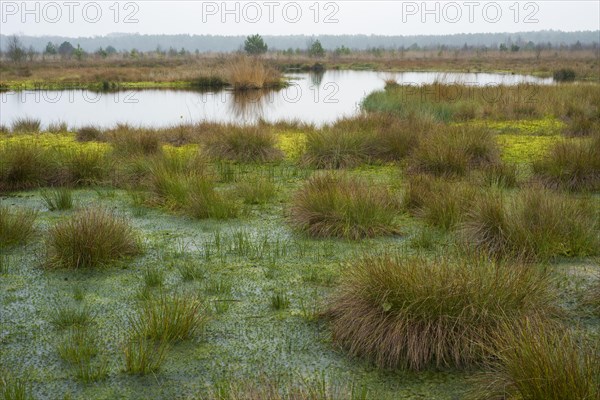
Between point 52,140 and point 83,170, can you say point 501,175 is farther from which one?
point 52,140

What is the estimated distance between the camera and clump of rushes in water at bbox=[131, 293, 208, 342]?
11.1 feet

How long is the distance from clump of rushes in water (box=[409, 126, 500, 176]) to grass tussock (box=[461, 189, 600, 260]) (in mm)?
2032

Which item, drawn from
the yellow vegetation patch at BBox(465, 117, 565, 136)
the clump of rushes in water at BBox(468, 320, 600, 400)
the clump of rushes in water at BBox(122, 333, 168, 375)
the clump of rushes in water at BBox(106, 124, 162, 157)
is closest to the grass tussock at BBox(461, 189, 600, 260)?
the clump of rushes in water at BBox(468, 320, 600, 400)

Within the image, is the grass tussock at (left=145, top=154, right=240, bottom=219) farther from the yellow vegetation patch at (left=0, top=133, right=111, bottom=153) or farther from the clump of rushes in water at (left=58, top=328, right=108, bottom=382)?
the yellow vegetation patch at (left=0, top=133, right=111, bottom=153)

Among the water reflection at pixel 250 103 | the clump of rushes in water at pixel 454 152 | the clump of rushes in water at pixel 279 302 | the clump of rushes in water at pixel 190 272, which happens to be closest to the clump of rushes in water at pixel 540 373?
the clump of rushes in water at pixel 279 302

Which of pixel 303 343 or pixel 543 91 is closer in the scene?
pixel 303 343

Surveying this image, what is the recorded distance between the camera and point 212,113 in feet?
53.8

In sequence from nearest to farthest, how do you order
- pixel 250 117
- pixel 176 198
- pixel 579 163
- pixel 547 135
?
1. pixel 176 198
2. pixel 579 163
3. pixel 547 135
4. pixel 250 117

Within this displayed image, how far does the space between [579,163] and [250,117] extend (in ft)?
31.7

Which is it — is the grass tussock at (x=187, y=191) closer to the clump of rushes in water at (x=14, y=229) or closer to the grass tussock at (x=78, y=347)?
the clump of rushes in water at (x=14, y=229)

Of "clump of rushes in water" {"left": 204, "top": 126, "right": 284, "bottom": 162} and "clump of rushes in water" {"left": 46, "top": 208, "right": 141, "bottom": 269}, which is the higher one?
"clump of rushes in water" {"left": 204, "top": 126, "right": 284, "bottom": 162}


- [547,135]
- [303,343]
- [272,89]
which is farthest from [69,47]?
[303,343]

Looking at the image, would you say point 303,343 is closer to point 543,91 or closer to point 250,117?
point 250,117

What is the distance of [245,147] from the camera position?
892 centimetres
